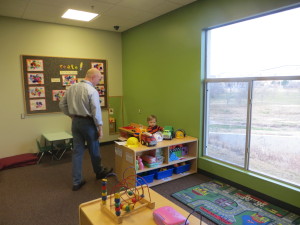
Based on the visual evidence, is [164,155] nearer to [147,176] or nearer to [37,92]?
[147,176]

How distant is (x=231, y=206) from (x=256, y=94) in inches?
53.0

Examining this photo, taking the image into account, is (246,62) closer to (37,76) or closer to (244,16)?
(244,16)

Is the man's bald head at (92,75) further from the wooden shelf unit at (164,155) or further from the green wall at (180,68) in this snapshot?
the green wall at (180,68)

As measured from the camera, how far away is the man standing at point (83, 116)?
2881mm

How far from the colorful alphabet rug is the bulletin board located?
2.99m

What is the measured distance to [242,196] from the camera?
2727 mm

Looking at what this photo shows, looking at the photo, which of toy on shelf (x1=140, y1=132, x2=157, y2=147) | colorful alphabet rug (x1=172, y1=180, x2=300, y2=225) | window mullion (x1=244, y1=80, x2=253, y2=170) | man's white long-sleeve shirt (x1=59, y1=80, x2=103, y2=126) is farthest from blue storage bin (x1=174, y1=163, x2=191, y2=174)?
man's white long-sleeve shirt (x1=59, y1=80, x2=103, y2=126)

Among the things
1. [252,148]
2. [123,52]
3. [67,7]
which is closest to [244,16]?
[252,148]

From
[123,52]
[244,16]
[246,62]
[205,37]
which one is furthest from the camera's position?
[123,52]

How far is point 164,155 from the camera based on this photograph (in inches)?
127

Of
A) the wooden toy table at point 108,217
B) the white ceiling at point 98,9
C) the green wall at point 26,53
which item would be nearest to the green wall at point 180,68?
the white ceiling at point 98,9

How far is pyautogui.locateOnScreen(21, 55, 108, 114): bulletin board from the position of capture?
4.09 metres

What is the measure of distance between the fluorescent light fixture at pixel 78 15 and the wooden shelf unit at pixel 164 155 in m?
2.22

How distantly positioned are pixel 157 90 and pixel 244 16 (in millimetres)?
1895
